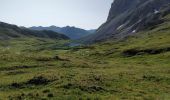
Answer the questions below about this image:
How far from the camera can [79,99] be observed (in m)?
32.9

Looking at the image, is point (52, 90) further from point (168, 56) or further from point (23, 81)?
point (168, 56)

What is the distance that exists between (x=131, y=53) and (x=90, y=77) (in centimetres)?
6456

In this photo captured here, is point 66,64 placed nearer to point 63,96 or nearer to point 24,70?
point 24,70

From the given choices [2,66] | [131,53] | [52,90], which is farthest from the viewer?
[131,53]

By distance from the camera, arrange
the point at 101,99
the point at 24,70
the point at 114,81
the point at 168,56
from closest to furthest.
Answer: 1. the point at 101,99
2. the point at 114,81
3. the point at 24,70
4. the point at 168,56

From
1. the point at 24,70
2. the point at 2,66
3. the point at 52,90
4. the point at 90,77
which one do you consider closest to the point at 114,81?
the point at 90,77

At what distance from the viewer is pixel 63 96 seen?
33906mm

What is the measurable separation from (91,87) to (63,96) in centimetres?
458

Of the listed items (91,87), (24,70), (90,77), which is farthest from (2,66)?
(91,87)

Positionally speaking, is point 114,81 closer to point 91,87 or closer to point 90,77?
point 90,77

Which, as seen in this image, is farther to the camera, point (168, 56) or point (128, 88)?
point (168, 56)

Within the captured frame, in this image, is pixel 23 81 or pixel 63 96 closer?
pixel 63 96

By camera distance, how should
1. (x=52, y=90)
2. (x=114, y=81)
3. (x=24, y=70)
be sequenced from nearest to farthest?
(x=52, y=90), (x=114, y=81), (x=24, y=70)

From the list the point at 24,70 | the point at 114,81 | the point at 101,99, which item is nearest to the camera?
the point at 101,99
